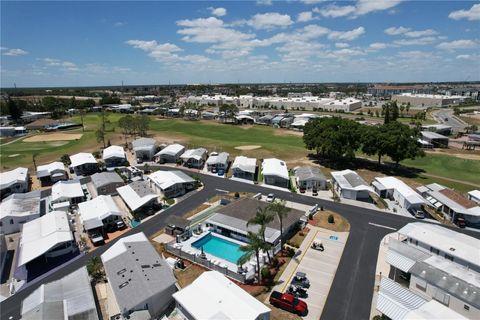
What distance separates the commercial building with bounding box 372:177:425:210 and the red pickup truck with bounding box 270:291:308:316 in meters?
30.8

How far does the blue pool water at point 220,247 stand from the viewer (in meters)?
36.3

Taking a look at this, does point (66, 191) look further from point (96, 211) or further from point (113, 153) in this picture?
point (113, 153)

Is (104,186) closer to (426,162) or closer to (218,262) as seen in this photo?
(218,262)

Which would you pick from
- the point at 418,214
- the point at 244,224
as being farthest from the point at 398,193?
the point at 244,224

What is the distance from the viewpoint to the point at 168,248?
36.9 meters

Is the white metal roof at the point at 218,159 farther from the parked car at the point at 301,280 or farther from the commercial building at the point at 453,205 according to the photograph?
the commercial building at the point at 453,205

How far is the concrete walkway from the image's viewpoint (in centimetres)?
2841

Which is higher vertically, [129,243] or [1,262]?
[129,243]

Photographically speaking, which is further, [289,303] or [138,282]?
[138,282]

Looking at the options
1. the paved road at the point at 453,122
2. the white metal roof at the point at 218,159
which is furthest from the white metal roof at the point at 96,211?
the paved road at the point at 453,122

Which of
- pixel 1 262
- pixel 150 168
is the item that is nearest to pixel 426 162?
pixel 150 168

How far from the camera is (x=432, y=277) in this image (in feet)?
90.2

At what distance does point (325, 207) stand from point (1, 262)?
155ft

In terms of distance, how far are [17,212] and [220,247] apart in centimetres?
3346
